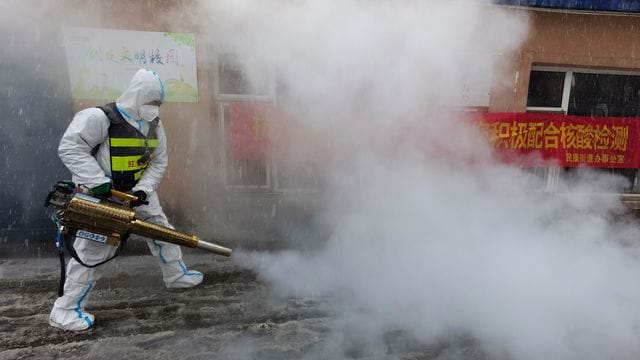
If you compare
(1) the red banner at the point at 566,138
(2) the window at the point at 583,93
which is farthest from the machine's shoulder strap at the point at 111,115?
(2) the window at the point at 583,93

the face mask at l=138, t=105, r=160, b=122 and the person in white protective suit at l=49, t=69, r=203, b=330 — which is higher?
the face mask at l=138, t=105, r=160, b=122

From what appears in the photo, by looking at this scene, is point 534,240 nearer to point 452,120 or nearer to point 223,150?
point 452,120

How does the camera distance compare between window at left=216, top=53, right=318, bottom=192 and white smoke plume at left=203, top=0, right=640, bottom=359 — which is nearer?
white smoke plume at left=203, top=0, right=640, bottom=359

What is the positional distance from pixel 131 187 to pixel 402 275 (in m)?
2.42

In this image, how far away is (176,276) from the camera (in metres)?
3.39

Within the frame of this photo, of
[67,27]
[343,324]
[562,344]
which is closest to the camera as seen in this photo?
[562,344]

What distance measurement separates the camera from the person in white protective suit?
2684 millimetres

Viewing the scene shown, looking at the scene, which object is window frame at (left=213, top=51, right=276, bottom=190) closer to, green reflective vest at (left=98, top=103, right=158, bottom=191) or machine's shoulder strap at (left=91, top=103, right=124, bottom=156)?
green reflective vest at (left=98, top=103, right=158, bottom=191)

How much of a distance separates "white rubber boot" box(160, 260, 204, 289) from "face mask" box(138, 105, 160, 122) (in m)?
1.26

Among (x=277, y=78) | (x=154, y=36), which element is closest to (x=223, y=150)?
(x=277, y=78)

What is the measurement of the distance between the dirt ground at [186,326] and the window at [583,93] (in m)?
3.58

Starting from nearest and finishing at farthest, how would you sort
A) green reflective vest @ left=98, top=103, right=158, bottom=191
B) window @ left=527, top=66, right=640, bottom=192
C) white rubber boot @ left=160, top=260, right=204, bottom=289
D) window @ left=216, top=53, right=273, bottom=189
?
green reflective vest @ left=98, top=103, right=158, bottom=191
white rubber boot @ left=160, top=260, right=204, bottom=289
window @ left=216, top=53, right=273, bottom=189
window @ left=527, top=66, right=640, bottom=192

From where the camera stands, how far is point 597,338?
106 inches

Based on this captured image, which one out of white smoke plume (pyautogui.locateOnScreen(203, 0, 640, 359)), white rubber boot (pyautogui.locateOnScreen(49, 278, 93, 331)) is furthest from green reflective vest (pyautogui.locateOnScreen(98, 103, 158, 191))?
white smoke plume (pyautogui.locateOnScreen(203, 0, 640, 359))
